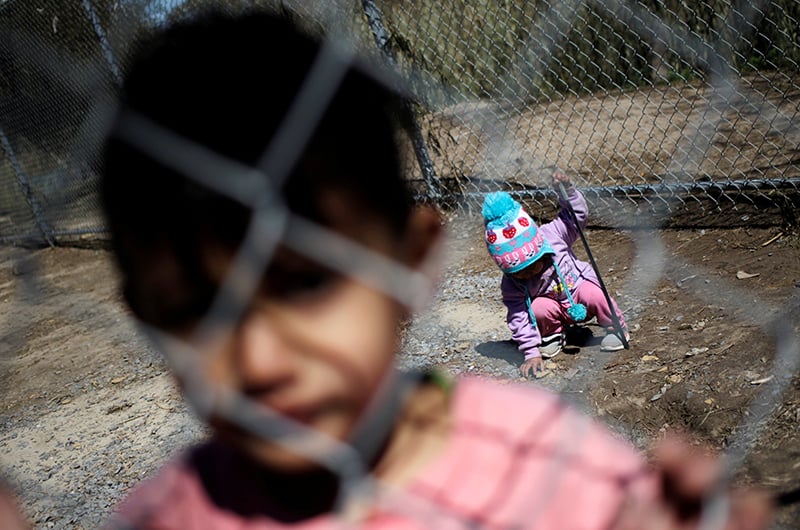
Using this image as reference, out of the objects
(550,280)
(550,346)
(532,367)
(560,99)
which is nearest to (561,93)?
(560,99)

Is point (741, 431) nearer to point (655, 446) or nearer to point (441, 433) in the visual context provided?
point (655, 446)

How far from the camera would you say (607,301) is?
240 centimetres

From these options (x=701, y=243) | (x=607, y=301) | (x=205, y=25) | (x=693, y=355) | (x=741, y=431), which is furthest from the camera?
(x=701, y=243)

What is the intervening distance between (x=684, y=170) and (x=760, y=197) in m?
0.58

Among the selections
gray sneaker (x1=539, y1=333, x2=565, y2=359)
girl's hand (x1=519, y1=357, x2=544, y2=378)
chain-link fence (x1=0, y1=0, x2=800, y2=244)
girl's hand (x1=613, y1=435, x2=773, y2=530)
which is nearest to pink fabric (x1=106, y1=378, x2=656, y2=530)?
girl's hand (x1=613, y1=435, x2=773, y2=530)

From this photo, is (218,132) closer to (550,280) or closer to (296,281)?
(296,281)

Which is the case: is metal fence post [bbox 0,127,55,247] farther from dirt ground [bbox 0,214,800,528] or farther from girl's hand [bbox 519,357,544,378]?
girl's hand [bbox 519,357,544,378]

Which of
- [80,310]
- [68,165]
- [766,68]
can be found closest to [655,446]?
[766,68]

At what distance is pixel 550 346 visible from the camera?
8.43 feet

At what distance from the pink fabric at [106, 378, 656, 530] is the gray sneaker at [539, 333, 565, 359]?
5.82 ft

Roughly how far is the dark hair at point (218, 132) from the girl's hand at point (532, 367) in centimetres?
183

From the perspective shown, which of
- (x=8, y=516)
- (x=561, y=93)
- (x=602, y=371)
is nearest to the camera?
(x=8, y=516)

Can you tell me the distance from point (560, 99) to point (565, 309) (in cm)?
217

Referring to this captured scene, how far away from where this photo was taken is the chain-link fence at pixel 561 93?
3434 millimetres
